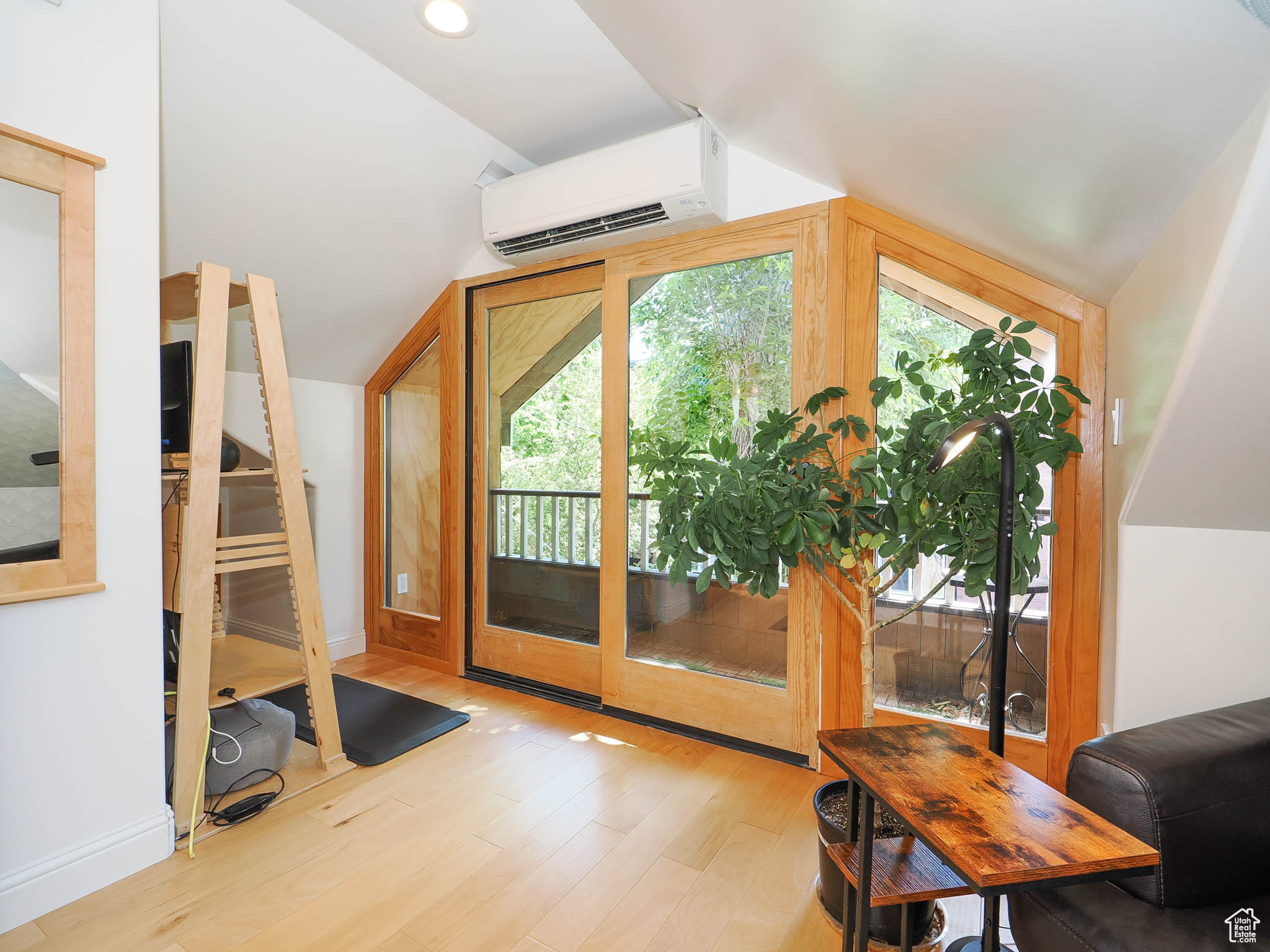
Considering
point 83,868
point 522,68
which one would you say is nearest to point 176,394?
point 83,868

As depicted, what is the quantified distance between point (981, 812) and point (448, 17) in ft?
8.33

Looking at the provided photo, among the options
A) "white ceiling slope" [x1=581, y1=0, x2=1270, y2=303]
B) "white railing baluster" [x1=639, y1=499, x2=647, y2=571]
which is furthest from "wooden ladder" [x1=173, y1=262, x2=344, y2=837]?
"white ceiling slope" [x1=581, y1=0, x2=1270, y2=303]

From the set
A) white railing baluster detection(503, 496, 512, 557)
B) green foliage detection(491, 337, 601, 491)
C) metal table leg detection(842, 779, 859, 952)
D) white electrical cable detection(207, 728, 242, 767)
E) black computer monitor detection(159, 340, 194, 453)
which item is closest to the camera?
metal table leg detection(842, 779, 859, 952)

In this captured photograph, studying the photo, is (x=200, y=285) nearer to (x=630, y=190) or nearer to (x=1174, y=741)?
(x=630, y=190)

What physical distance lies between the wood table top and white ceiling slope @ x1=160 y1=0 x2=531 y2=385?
8.76 feet

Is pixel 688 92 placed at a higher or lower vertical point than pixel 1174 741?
higher

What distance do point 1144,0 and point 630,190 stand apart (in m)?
1.79

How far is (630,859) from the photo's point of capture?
6.06 ft

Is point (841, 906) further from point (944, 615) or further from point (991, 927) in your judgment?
point (944, 615)

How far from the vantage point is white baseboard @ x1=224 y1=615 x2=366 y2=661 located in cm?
346

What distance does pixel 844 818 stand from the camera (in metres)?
1.73

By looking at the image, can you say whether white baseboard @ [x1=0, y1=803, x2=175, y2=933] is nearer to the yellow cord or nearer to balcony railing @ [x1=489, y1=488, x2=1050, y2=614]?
the yellow cord

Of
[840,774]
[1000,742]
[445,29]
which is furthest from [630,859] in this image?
[445,29]

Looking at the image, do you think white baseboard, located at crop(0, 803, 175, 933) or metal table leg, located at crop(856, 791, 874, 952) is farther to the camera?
white baseboard, located at crop(0, 803, 175, 933)
